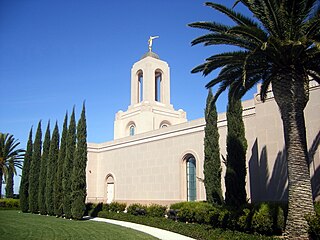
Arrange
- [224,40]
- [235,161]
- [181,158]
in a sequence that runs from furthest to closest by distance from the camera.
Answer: [181,158] < [235,161] < [224,40]

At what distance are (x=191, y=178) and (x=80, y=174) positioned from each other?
7688 millimetres

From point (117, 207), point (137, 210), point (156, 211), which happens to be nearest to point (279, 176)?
point (156, 211)

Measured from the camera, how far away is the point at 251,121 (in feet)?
62.2

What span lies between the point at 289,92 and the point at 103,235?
27.7 feet

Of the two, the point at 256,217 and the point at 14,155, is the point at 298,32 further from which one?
the point at 14,155

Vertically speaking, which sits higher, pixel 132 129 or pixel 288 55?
pixel 132 129

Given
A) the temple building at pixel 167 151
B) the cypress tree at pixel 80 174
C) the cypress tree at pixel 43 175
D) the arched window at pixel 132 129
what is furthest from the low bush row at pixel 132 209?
the arched window at pixel 132 129

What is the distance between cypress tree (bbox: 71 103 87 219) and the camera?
1925 cm

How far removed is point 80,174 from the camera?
20.1 meters

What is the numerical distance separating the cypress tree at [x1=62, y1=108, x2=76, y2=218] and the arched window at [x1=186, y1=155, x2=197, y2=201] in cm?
807

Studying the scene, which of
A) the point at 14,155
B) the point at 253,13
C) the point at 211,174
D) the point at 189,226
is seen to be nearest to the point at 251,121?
the point at 211,174

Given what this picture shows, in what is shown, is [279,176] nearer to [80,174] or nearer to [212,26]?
[212,26]

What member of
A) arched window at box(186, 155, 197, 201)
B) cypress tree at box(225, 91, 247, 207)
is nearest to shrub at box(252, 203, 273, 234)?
cypress tree at box(225, 91, 247, 207)

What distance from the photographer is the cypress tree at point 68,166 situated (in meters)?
20.1
